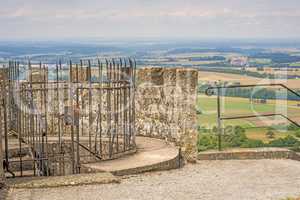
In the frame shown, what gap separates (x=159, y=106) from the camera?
493 inches

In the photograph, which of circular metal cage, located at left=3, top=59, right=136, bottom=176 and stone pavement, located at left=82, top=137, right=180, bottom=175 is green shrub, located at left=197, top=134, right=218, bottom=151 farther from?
circular metal cage, located at left=3, top=59, right=136, bottom=176

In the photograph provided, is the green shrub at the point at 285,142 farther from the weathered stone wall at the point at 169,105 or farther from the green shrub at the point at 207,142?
the weathered stone wall at the point at 169,105

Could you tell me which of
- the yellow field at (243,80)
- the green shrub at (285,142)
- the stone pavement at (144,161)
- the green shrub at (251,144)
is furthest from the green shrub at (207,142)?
the stone pavement at (144,161)

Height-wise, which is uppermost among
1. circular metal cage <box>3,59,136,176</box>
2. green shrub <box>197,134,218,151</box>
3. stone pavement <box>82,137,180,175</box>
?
circular metal cage <box>3,59,136,176</box>

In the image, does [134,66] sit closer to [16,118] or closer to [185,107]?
[185,107]

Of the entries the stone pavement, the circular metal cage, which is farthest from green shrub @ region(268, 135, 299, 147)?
the circular metal cage

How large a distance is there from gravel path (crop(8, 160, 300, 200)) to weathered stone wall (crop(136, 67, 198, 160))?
4.31 ft

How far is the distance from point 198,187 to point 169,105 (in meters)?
3.84

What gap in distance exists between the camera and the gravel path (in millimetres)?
7957

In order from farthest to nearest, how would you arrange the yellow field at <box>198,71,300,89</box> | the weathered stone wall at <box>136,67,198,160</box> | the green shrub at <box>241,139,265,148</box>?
the green shrub at <box>241,139,265,148</box> < the yellow field at <box>198,71,300,89</box> < the weathered stone wall at <box>136,67,198,160</box>

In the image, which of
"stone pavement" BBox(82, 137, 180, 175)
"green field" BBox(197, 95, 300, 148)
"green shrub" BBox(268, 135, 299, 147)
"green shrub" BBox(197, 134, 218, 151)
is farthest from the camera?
"green field" BBox(197, 95, 300, 148)

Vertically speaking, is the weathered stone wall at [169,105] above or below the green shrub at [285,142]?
above

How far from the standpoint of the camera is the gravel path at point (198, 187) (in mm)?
7957

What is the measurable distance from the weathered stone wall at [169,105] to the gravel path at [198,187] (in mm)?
1313
